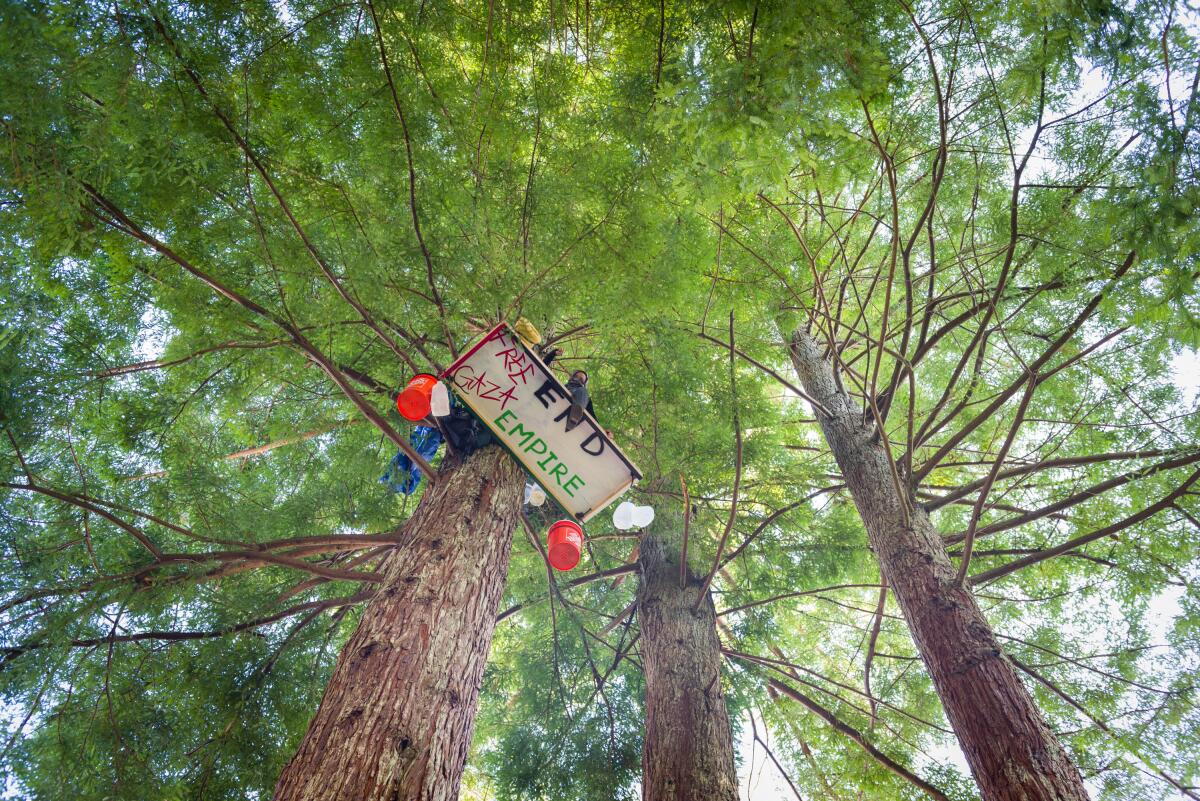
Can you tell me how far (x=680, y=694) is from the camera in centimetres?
375

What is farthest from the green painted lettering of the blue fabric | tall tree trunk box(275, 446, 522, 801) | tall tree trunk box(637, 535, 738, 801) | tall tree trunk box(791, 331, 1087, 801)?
tall tree trunk box(791, 331, 1087, 801)

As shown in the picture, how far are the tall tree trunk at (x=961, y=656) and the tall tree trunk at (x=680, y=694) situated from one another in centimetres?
127

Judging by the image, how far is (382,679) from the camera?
206cm

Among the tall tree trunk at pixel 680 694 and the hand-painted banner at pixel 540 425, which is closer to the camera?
the hand-painted banner at pixel 540 425

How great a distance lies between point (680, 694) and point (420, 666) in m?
2.18

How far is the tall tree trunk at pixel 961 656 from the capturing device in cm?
246

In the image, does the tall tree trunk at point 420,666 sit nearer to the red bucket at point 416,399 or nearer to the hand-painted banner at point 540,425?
the hand-painted banner at point 540,425

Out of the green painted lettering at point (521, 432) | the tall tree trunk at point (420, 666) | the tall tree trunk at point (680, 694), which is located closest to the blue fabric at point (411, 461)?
the tall tree trunk at point (420, 666)

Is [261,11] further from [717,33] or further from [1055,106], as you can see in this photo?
[1055,106]

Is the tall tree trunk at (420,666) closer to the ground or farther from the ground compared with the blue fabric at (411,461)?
closer to the ground

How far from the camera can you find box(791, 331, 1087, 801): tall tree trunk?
8.09 ft

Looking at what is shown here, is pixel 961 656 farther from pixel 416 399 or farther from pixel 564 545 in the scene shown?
pixel 416 399

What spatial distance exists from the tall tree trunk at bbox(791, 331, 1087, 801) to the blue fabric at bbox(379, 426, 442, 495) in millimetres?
2987

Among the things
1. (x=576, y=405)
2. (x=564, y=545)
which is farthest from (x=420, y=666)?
(x=576, y=405)
